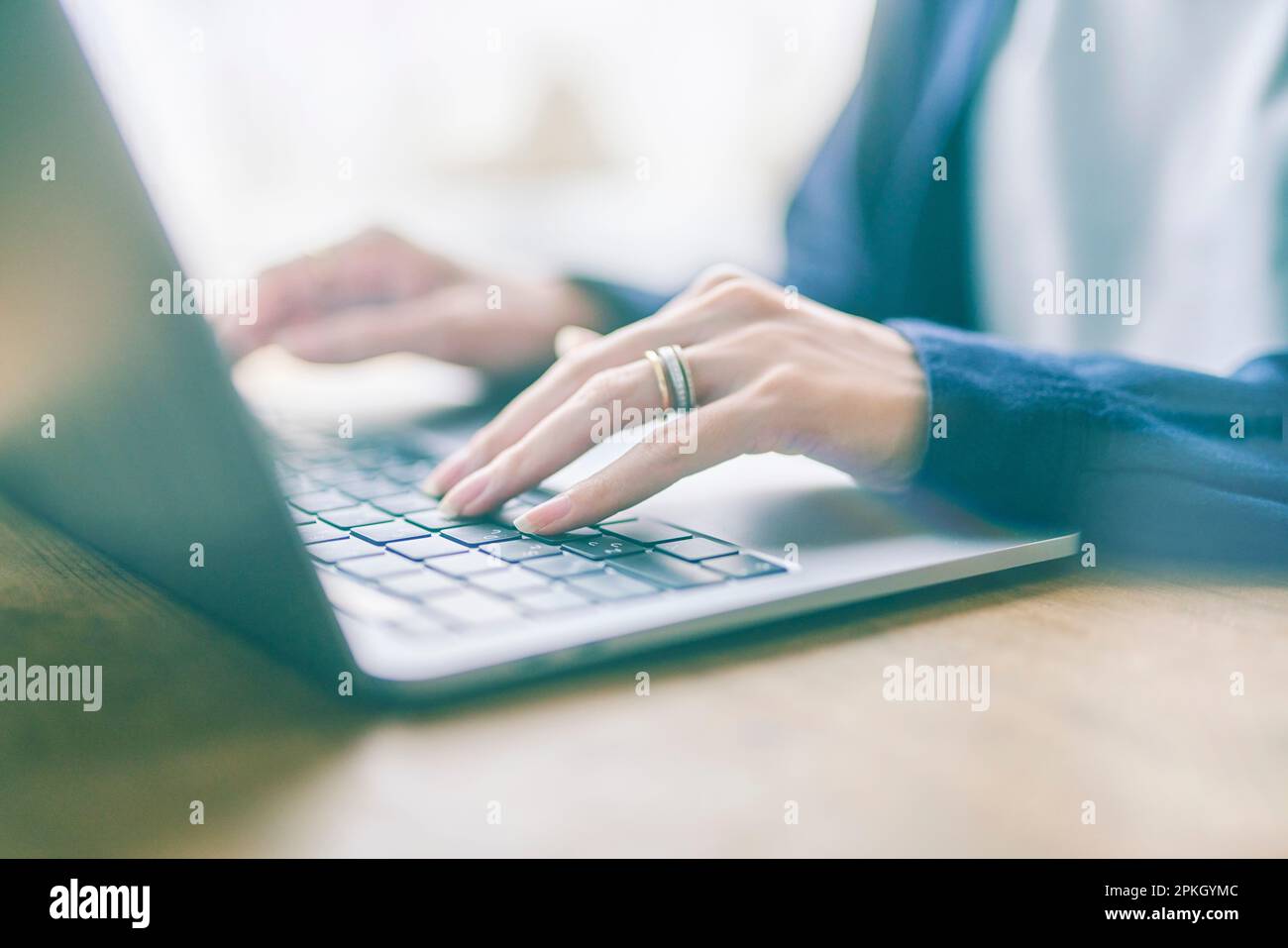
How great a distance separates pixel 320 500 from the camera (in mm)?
518

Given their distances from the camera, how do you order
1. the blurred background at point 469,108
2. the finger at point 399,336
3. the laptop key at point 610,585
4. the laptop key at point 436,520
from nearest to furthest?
the laptop key at point 610,585
the laptop key at point 436,520
the finger at point 399,336
the blurred background at point 469,108

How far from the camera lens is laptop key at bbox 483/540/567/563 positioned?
41 centimetres

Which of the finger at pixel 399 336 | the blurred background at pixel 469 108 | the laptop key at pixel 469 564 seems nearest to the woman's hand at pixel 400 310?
the finger at pixel 399 336

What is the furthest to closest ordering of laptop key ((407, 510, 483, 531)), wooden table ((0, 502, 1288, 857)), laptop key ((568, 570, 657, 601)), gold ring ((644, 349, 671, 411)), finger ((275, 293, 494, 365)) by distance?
finger ((275, 293, 494, 365)) < gold ring ((644, 349, 671, 411)) < laptop key ((407, 510, 483, 531)) < laptop key ((568, 570, 657, 601)) < wooden table ((0, 502, 1288, 857))

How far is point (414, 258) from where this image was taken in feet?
3.05

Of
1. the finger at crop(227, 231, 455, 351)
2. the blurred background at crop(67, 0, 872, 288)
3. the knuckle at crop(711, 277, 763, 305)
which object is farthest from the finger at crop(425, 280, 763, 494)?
the blurred background at crop(67, 0, 872, 288)

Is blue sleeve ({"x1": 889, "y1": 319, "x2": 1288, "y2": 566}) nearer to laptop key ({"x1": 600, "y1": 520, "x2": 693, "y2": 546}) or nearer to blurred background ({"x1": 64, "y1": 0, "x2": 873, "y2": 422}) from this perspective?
laptop key ({"x1": 600, "y1": 520, "x2": 693, "y2": 546})

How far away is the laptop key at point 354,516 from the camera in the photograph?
1.54 feet

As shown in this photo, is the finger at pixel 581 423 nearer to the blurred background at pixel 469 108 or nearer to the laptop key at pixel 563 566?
the laptop key at pixel 563 566

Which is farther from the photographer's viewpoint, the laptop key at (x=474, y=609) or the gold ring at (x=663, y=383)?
the gold ring at (x=663, y=383)

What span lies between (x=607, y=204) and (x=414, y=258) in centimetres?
97

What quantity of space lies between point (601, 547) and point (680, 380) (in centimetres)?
17

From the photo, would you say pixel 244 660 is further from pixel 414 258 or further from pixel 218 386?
pixel 414 258

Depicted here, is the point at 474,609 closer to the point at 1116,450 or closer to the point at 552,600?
the point at 552,600
